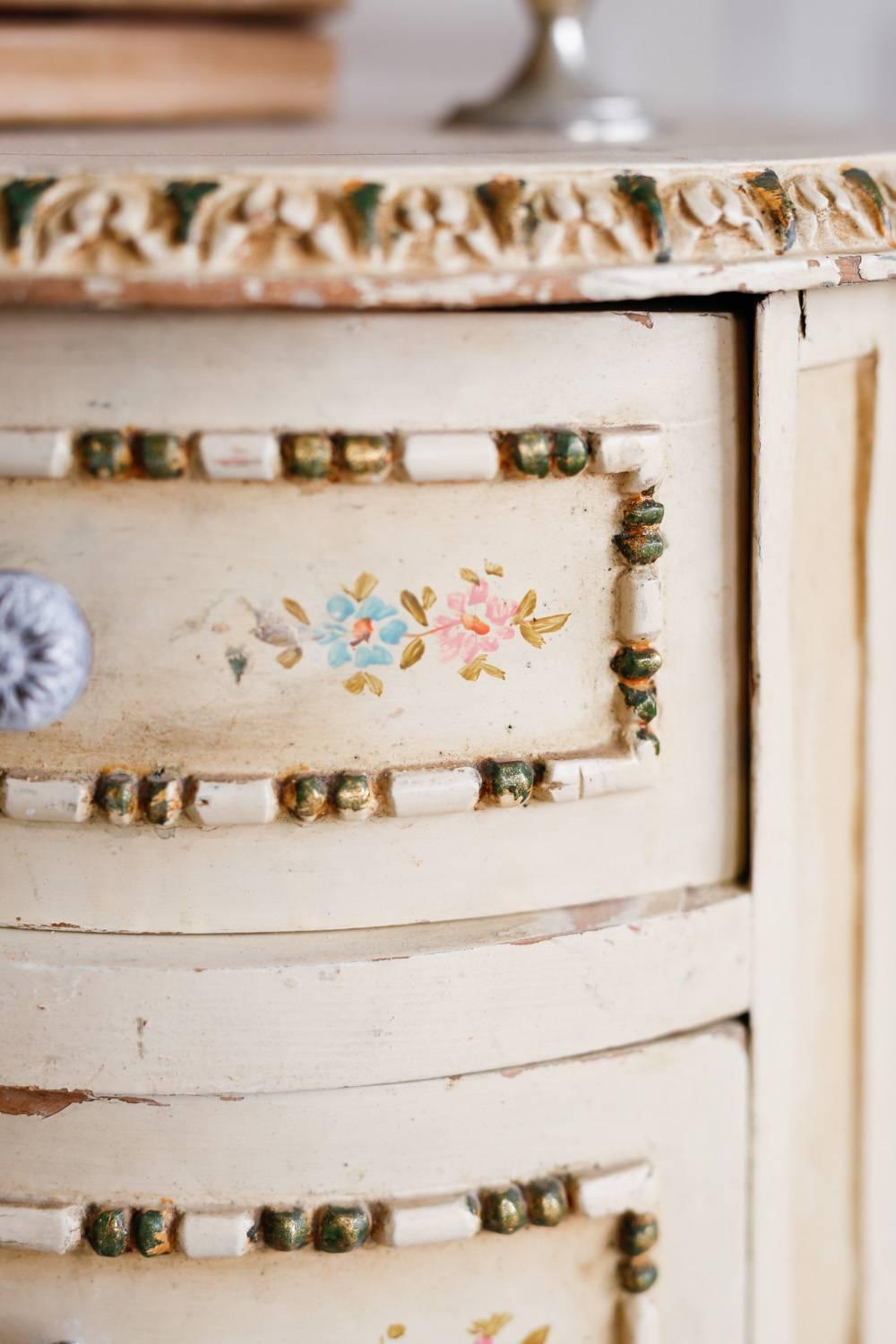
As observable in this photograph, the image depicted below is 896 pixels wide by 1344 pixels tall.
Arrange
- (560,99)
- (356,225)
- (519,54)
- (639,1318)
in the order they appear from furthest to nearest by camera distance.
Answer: (519,54)
(560,99)
(639,1318)
(356,225)

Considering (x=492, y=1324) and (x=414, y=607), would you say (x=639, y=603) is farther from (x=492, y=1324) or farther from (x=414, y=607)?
(x=492, y=1324)

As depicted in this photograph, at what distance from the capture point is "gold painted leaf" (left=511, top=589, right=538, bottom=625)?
445 mm

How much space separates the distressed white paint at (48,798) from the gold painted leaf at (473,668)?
4.6 inches

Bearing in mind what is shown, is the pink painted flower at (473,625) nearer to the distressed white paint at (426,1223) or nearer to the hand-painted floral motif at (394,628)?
the hand-painted floral motif at (394,628)

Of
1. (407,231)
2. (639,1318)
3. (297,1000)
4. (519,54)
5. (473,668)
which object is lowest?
(639,1318)

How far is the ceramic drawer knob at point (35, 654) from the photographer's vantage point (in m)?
0.41

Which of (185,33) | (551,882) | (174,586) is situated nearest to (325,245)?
(174,586)

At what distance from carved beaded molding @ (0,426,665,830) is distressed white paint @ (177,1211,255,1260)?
124 mm

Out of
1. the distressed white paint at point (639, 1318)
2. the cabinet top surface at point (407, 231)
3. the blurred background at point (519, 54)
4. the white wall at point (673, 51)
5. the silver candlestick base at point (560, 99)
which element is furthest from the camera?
the white wall at point (673, 51)

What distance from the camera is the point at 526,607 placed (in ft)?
1.46

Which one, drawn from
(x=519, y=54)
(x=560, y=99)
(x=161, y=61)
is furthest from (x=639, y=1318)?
(x=519, y=54)

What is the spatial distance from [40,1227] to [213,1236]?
0.05m

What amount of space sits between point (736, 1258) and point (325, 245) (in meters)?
0.37

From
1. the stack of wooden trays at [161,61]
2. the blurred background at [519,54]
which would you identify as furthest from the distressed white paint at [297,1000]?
the blurred background at [519,54]
